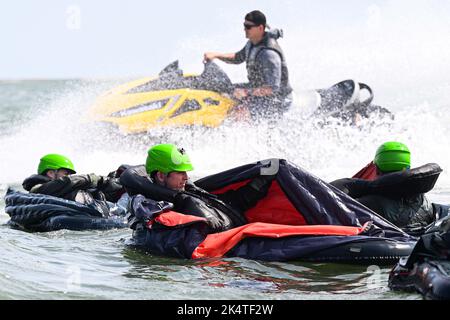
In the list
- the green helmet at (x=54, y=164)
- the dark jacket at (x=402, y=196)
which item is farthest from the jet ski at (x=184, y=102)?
the dark jacket at (x=402, y=196)

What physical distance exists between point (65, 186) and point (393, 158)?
128 inches

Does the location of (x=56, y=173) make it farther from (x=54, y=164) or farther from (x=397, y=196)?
(x=397, y=196)

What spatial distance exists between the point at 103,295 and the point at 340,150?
8075 mm

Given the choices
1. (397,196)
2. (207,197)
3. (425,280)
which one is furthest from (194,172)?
(425,280)

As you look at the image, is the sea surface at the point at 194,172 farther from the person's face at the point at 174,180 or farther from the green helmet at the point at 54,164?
the green helmet at the point at 54,164

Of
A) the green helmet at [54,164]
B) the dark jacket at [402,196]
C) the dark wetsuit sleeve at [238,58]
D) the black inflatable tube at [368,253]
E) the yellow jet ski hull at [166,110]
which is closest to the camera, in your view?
the black inflatable tube at [368,253]

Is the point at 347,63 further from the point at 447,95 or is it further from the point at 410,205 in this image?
the point at 410,205

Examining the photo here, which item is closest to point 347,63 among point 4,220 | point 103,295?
point 4,220

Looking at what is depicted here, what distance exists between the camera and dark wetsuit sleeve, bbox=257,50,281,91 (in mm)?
13344

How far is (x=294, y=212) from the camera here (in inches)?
294

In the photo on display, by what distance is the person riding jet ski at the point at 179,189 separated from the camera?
7.26m

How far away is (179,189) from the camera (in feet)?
24.2

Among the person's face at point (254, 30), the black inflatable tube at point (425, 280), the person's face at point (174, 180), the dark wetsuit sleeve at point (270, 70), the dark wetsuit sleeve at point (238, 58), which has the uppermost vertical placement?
the person's face at point (254, 30)

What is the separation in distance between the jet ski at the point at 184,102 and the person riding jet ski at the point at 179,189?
5595 mm
